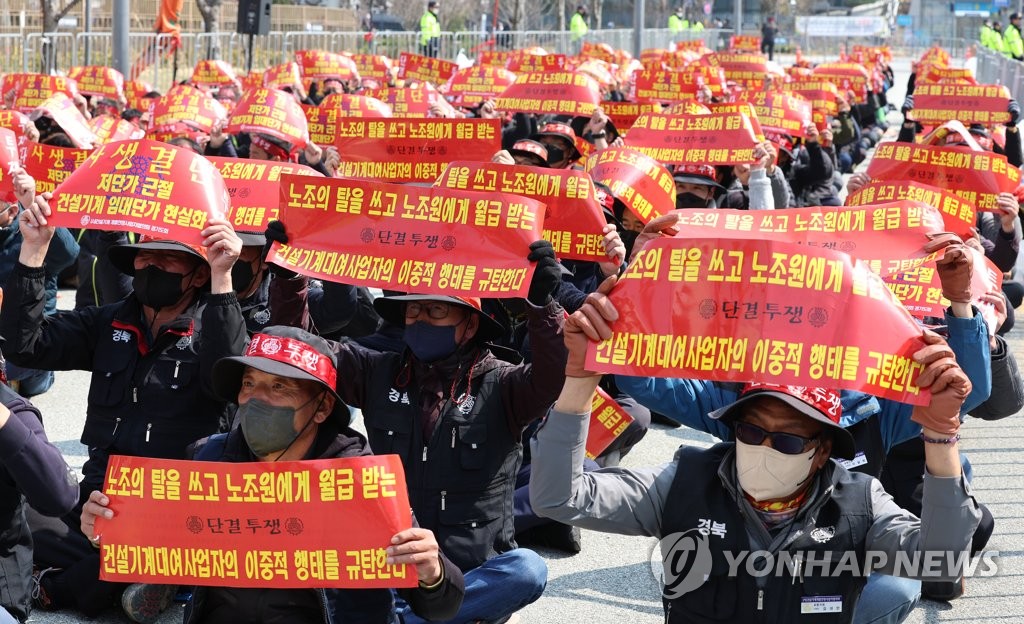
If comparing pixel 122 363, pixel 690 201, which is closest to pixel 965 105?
pixel 690 201

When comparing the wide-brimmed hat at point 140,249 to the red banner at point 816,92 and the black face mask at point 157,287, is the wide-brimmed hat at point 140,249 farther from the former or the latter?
the red banner at point 816,92

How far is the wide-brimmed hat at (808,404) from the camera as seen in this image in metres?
3.74

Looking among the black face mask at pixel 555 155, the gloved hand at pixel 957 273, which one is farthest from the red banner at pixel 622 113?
the gloved hand at pixel 957 273

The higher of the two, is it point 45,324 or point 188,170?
point 188,170

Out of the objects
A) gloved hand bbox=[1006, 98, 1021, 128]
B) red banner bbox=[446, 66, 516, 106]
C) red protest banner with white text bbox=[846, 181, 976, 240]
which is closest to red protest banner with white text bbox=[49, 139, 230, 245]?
red protest banner with white text bbox=[846, 181, 976, 240]

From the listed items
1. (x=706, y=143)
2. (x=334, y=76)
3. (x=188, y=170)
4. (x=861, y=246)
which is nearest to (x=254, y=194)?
(x=188, y=170)

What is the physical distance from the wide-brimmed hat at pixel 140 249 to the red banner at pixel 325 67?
1267 cm

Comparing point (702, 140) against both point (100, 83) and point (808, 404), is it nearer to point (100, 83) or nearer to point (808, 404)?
point (808, 404)

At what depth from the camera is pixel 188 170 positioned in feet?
20.0

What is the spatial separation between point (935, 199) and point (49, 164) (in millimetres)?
5164

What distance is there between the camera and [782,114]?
41.9 feet

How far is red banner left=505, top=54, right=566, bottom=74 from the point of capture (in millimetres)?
16422

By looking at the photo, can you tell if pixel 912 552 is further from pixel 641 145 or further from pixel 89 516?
pixel 641 145

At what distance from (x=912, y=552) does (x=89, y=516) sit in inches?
88.6
